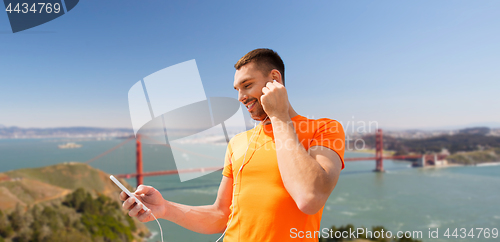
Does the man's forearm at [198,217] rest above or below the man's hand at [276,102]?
below

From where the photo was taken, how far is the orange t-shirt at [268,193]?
2.37 feet

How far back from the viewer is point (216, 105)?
172 centimetres

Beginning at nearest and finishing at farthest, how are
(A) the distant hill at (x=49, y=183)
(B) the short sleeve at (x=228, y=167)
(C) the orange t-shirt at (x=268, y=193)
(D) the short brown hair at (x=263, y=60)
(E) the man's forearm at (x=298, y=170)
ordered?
(E) the man's forearm at (x=298, y=170), (C) the orange t-shirt at (x=268, y=193), (D) the short brown hair at (x=263, y=60), (B) the short sleeve at (x=228, y=167), (A) the distant hill at (x=49, y=183)

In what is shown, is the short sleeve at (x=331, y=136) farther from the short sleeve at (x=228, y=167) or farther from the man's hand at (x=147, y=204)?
the man's hand at (x=147, y=204)

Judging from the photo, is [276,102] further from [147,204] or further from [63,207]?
[63,207]

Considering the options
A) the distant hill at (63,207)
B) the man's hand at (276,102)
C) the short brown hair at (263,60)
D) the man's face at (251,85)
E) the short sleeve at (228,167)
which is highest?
the short brown hair at (263,60)

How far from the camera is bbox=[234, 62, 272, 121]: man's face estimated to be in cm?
81

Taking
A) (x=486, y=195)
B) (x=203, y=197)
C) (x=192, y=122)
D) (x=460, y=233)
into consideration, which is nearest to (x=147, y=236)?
(x=203, y=197)

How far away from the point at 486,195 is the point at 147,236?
49853 millimetres

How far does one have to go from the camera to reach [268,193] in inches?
29.2

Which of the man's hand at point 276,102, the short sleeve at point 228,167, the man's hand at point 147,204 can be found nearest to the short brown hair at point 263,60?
the man's hand at point 276,102

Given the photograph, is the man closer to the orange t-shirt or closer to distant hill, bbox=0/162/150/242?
the orange t-shirt

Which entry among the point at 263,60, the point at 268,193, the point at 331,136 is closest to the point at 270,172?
the point at 268,193

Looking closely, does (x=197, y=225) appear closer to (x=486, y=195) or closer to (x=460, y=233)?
(x=460, y=233)
